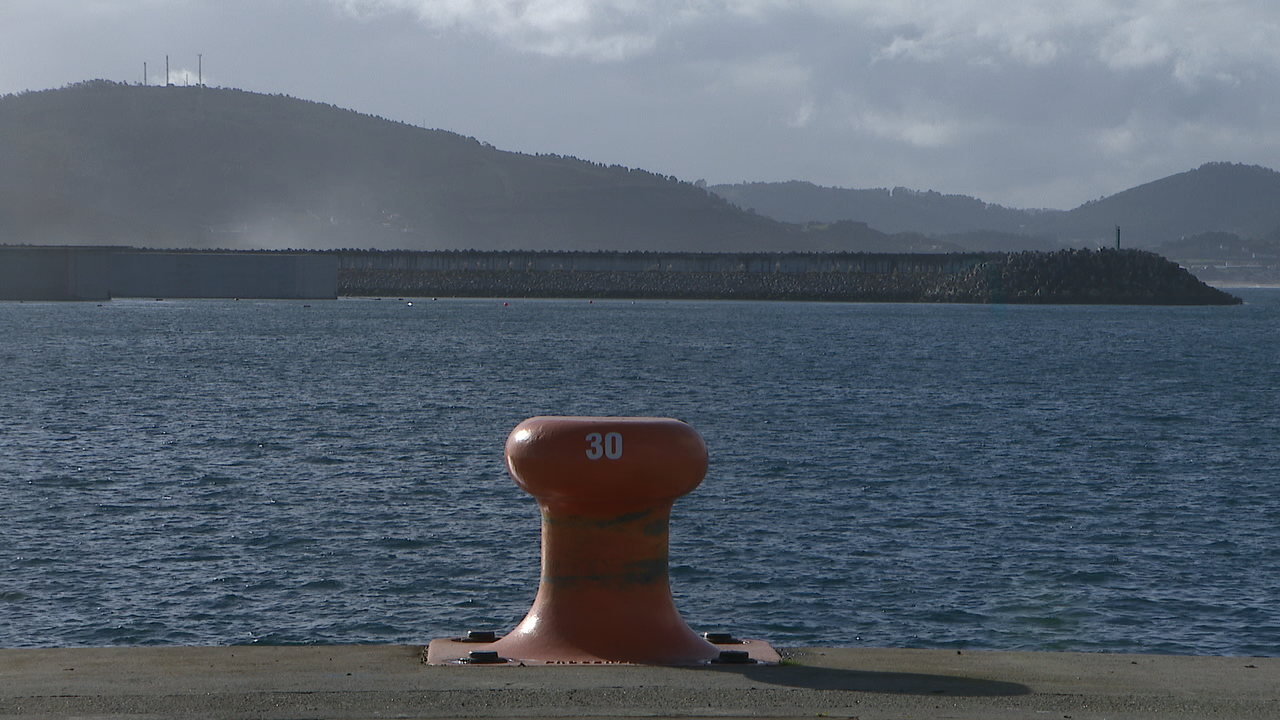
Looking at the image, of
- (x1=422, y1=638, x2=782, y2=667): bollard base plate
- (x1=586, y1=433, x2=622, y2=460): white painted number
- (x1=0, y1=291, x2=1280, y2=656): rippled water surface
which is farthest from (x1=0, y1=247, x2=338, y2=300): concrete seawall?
(x1=586, y1=433, x2=622, y2=460): white painted number

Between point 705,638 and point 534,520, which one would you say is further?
point 534,520

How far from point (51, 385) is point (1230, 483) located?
43.2 meters

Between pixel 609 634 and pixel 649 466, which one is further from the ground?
pixel 649 466

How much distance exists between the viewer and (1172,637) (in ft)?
54.7

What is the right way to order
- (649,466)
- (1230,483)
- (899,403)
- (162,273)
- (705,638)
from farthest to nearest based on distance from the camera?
1. (162,273)
2. (899,403)
3. (1230,483)
4. (705,638)
5. (649,466)

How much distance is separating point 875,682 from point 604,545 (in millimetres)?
1642

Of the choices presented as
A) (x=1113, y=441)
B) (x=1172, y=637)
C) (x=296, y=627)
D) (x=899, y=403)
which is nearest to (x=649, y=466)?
(x=296, y=627)

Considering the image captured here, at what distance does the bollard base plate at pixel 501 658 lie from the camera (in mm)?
7547

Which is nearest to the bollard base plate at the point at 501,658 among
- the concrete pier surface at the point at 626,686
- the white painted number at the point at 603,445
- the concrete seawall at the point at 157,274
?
the concrete pier surface at the point at 626,686

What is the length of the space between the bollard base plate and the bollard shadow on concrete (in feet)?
0.90

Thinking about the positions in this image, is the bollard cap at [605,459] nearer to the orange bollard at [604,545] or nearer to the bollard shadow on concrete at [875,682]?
the orange bollard at [604,545]

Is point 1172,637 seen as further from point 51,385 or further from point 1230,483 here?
point 51,385

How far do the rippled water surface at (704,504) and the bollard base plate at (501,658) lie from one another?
8.54 m

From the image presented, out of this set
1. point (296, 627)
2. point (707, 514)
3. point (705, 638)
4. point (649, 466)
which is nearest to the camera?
point (649, 466)
